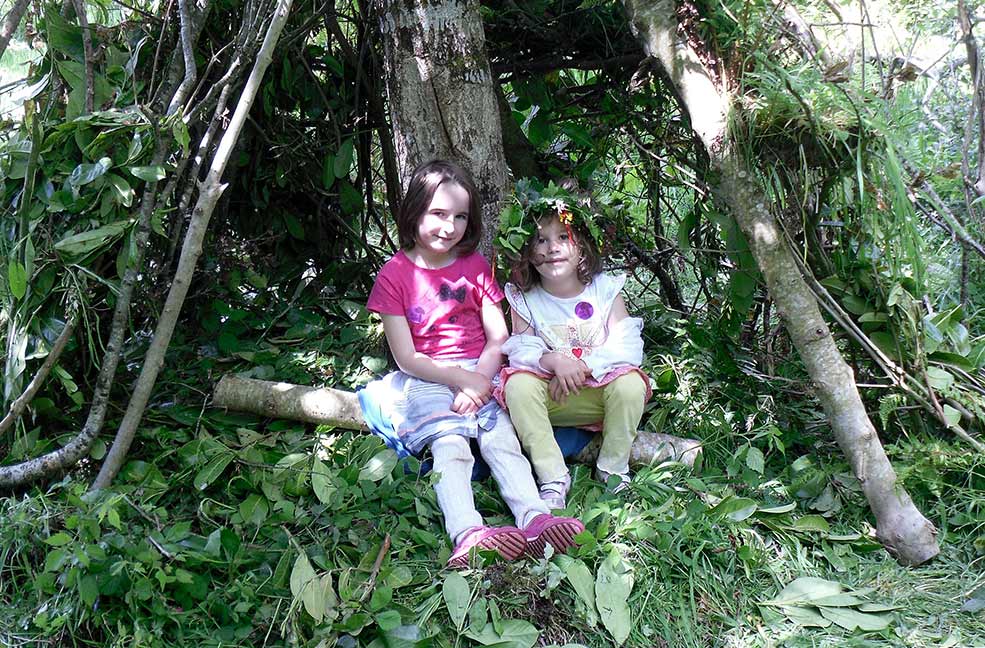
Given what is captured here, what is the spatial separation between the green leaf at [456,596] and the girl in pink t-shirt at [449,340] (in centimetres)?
25

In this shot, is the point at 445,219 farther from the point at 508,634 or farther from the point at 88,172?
the point at 508,634

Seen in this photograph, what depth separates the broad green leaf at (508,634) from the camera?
2.34 m

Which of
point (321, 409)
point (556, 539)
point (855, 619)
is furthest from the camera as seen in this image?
point (321, 409)

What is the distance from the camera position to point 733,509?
2.71 metres

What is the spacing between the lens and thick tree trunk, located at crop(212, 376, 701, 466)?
3080 mm

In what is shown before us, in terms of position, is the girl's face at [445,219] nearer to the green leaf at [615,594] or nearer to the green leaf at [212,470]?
the green leaf at [212,470]

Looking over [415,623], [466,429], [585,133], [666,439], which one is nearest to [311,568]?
[415,623]

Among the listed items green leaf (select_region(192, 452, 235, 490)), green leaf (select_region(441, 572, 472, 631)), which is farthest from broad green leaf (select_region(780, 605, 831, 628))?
green leaf (select_region(192, 452, 235, 490))

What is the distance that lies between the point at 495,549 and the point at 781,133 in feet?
4.96

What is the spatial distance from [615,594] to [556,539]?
0.23 meters

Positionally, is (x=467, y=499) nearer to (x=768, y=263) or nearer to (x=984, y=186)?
(x=768, y=263)

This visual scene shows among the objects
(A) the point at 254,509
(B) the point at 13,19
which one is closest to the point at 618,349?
(A) the point at 254,509

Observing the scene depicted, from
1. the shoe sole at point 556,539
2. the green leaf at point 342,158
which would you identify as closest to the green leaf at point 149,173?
the green leaf at point 342,158

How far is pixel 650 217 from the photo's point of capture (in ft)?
13.0
